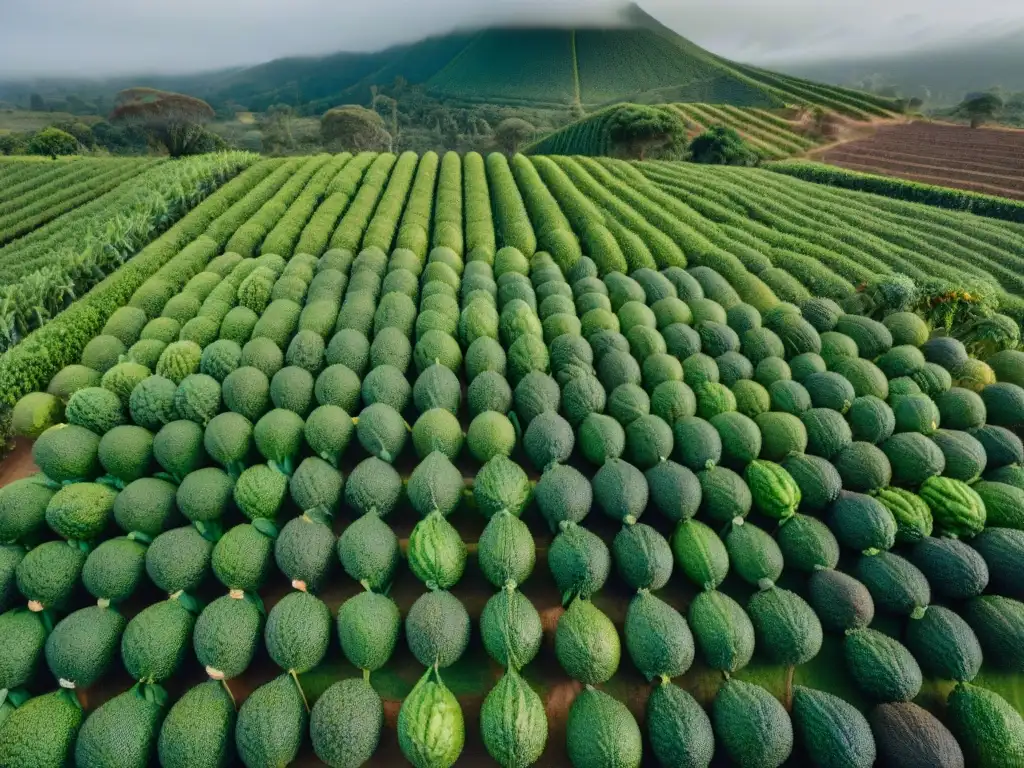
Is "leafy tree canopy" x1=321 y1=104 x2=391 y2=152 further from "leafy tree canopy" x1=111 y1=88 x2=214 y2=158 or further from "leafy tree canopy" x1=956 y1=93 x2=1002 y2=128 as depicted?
"leafy tree canopy" x1=956 y1=93 x2=1002 y2=128

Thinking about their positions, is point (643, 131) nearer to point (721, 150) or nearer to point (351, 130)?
point (721, 150)

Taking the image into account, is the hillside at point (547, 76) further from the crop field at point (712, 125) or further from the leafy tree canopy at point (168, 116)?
the leafy tree canopy at point (168, 116)

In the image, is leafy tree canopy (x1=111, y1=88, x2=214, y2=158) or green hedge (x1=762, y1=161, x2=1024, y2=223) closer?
green hedge (x1=762, y1=161, x2=1024, y2=223)

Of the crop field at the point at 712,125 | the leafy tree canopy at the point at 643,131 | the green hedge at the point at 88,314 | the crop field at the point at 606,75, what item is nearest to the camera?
the green hedge at the point at 88,314

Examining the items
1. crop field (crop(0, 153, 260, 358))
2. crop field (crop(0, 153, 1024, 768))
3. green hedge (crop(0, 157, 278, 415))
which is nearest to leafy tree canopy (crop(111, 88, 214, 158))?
crop field (crop(0, 153, 260, 358))

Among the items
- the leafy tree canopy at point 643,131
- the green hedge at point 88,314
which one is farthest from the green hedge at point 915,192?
the green hedge at point 88,314

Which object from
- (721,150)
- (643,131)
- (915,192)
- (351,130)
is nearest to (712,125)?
(721,150)

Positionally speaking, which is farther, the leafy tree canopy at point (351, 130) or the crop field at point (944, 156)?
the leafy tree canopy at point (351, 130)
